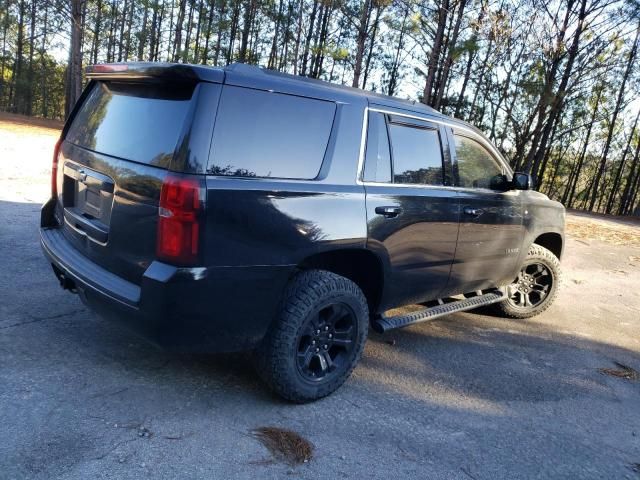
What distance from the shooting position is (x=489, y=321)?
5508 mm

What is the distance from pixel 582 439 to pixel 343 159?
7.46 ft

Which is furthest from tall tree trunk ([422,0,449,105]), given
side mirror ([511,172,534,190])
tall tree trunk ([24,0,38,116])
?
tall tree trunk ([24,0,38,116])

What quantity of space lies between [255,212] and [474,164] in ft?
7.81

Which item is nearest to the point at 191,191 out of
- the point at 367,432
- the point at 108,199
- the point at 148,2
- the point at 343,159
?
the point at 108,199

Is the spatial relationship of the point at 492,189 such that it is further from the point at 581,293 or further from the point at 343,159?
the point at 581,293

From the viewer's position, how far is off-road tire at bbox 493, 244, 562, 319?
Result: 5480 mm

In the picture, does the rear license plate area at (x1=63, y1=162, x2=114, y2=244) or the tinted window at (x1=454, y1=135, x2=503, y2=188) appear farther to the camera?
the tinted window at (x1=454, y1=135, x2=503, y2=188)

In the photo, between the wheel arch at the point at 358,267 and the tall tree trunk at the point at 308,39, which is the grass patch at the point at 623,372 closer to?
the wheel arch at the point at 358,267

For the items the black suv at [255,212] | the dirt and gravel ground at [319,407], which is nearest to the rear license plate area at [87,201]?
the black suv at [255,212]

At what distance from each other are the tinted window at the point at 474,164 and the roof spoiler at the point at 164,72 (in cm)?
227

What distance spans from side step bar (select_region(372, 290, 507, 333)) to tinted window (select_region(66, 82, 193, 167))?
193 centimetres

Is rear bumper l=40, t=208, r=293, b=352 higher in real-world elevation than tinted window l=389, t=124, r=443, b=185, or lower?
lower

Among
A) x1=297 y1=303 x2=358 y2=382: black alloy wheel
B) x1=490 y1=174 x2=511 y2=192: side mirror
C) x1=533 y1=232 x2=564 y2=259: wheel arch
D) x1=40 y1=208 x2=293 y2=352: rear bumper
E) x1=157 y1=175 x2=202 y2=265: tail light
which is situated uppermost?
x1=490 y1=174 x2=511 y2=192: side mirror

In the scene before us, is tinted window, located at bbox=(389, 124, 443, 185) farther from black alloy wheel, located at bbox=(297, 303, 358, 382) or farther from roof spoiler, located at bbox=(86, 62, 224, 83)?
roof spoiler, located at bbox=(86, 62, 224, 83)
